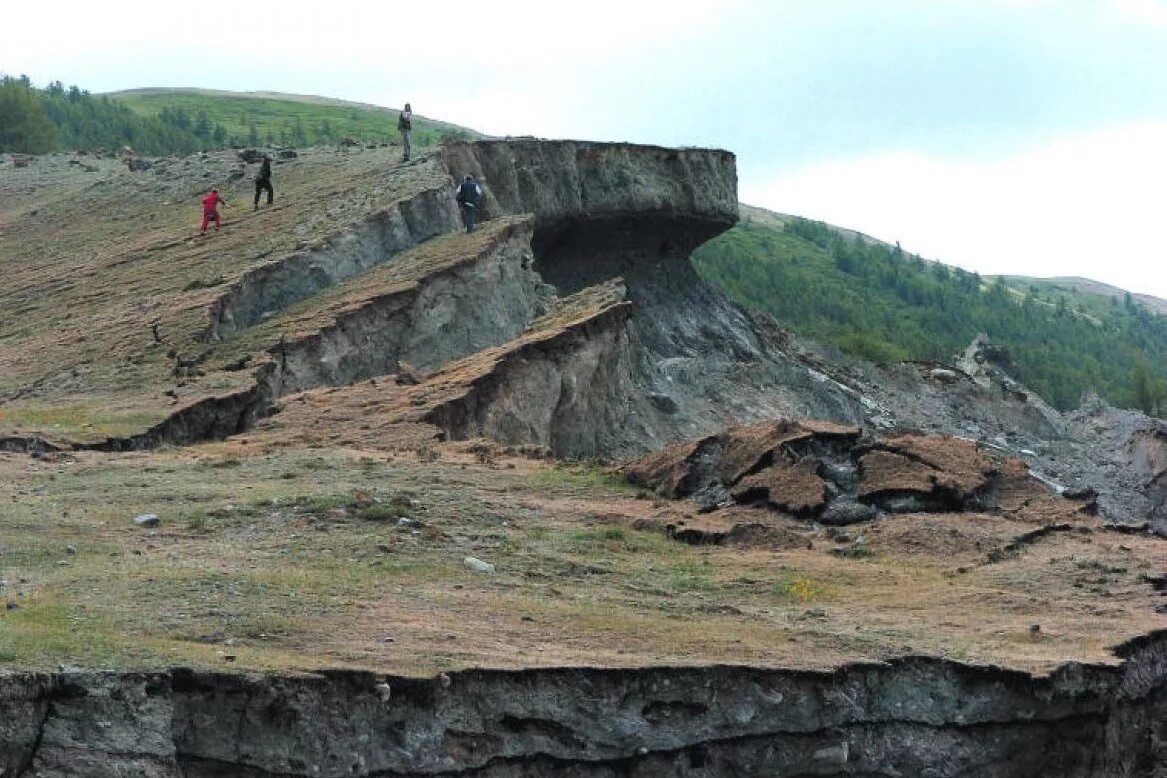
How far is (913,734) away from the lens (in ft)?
52.6

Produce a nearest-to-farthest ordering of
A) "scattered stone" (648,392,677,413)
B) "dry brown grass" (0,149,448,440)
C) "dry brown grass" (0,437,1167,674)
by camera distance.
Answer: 1. "dry brown grass" (0,437,1167,674)
2. "dry brown grass" (0,149,448,440)
3. "scattered stone" (648,392,677,413)

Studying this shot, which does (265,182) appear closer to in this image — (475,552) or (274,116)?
(475,552)

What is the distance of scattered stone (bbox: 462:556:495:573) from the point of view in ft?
62.6

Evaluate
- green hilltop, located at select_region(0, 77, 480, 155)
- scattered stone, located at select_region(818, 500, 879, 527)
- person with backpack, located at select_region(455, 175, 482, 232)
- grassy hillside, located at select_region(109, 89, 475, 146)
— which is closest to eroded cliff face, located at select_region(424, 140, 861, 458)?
person with backpack, located at select_region(455, 175, 482, 232)

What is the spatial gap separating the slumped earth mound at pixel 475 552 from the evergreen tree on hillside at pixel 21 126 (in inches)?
1659

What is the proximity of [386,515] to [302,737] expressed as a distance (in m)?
6.38

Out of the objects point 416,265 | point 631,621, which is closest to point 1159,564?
point 631,621

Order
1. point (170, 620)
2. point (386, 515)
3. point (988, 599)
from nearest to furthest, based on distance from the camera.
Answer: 1. point (170, 620)
2. point (988, 599)
3. point (386, 515)

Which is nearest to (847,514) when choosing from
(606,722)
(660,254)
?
(606,722)

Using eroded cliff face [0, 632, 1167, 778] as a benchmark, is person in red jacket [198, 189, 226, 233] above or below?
above

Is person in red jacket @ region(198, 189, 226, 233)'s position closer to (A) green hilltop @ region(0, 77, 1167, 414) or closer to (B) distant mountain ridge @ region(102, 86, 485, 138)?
(A) green hilltop @ region(0, 77, 1167, 414)

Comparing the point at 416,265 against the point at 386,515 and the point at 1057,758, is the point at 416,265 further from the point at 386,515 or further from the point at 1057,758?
the point at 1057,758

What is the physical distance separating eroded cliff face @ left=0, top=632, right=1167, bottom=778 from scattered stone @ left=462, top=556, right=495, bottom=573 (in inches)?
155

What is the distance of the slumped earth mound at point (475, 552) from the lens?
14.8m
